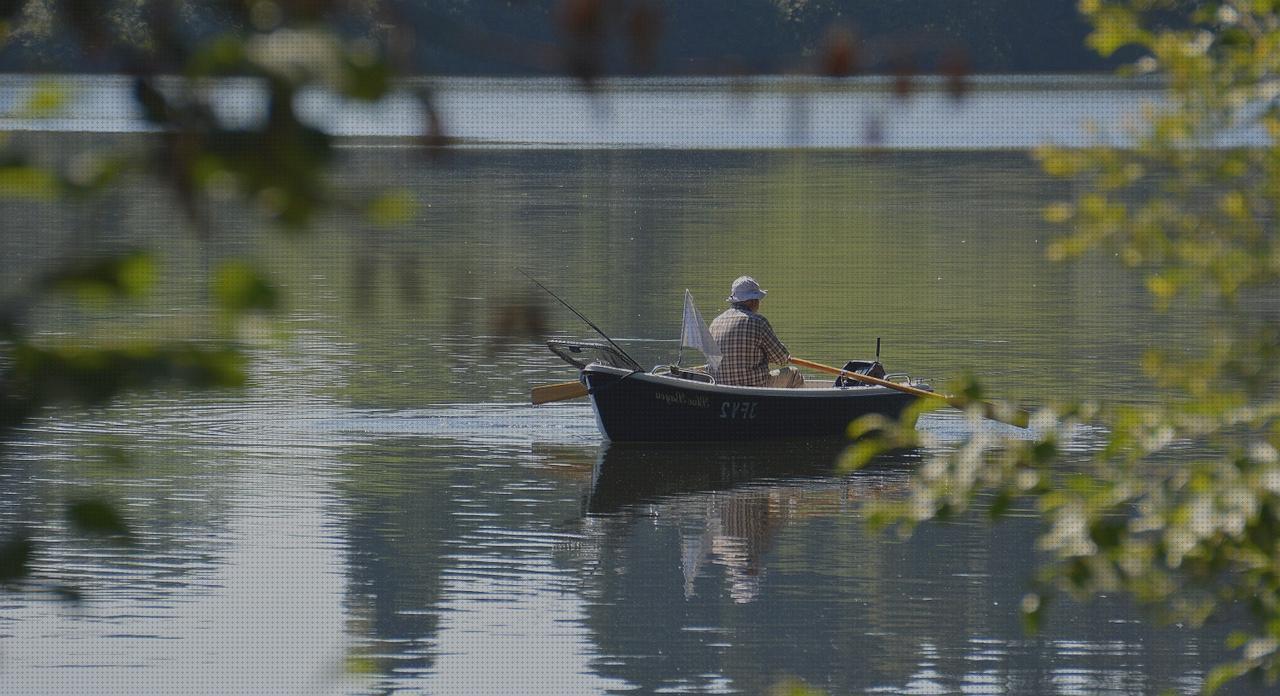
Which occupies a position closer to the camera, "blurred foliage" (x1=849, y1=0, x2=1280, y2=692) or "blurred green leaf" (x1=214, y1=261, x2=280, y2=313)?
"blurred green leaf" (x1=214, y1=261, x2=280, y2=313)

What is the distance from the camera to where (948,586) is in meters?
12.0

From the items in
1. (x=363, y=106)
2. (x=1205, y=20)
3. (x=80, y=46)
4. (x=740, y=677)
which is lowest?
(x=740, y=677)

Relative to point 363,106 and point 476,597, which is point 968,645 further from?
point 363,106

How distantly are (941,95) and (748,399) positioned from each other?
47.0ft

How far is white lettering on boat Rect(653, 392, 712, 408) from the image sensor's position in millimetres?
16344

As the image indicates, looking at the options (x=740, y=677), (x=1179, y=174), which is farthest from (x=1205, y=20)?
(x=740, y=677)

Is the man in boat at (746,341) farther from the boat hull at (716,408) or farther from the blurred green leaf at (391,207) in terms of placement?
the blurred green leaf at (391,207)

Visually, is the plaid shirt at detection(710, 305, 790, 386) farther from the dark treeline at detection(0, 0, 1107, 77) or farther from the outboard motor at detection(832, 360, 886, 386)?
the dark treeline at detection(0, 0, 1107, 77)

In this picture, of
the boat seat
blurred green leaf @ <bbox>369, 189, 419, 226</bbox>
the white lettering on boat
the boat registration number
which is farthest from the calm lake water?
the boat seat

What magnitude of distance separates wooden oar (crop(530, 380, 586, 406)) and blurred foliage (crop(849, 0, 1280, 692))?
1326 centimetres

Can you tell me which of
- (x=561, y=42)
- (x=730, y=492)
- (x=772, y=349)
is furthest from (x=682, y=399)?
(x=561, y=42)

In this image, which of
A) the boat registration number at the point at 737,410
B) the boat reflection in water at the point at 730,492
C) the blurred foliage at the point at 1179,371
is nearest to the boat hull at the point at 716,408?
the boat registration number at the point at 737,410

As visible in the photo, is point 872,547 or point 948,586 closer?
point 948,586

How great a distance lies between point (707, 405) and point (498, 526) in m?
3.35
